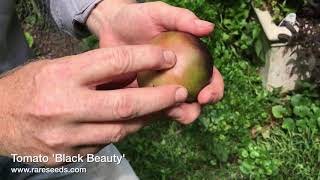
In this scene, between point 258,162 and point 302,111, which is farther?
point 302,111

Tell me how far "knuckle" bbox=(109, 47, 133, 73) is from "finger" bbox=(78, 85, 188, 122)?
0.04 meters

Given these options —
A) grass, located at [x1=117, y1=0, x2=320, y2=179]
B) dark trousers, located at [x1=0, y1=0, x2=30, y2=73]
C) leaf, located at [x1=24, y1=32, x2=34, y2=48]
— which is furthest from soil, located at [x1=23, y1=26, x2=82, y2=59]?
dark trousers, located at [x1=0, y1=0, x2=30, y2=73]

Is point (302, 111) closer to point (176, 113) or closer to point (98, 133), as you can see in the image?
point (176, 113)

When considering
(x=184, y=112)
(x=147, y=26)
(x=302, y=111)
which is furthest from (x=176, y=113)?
(x=302, y=111)

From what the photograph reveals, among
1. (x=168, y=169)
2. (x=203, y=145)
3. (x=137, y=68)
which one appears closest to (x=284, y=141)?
(x=203, y=145)

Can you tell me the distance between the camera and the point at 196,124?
261cm

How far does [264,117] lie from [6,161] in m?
1.52

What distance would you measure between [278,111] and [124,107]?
67.8 inches

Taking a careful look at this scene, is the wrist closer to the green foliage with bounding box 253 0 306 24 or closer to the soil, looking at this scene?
the green foliage with bounding box 253 0 306 24

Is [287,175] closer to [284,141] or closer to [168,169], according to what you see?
[284,141]

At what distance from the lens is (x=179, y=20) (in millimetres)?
1309

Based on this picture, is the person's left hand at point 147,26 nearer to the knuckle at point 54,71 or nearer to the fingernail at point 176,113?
the fingernail at point 176,113

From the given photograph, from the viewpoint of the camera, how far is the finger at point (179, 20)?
51.1 inches

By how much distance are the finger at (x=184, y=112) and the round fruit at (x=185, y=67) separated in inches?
0.7
